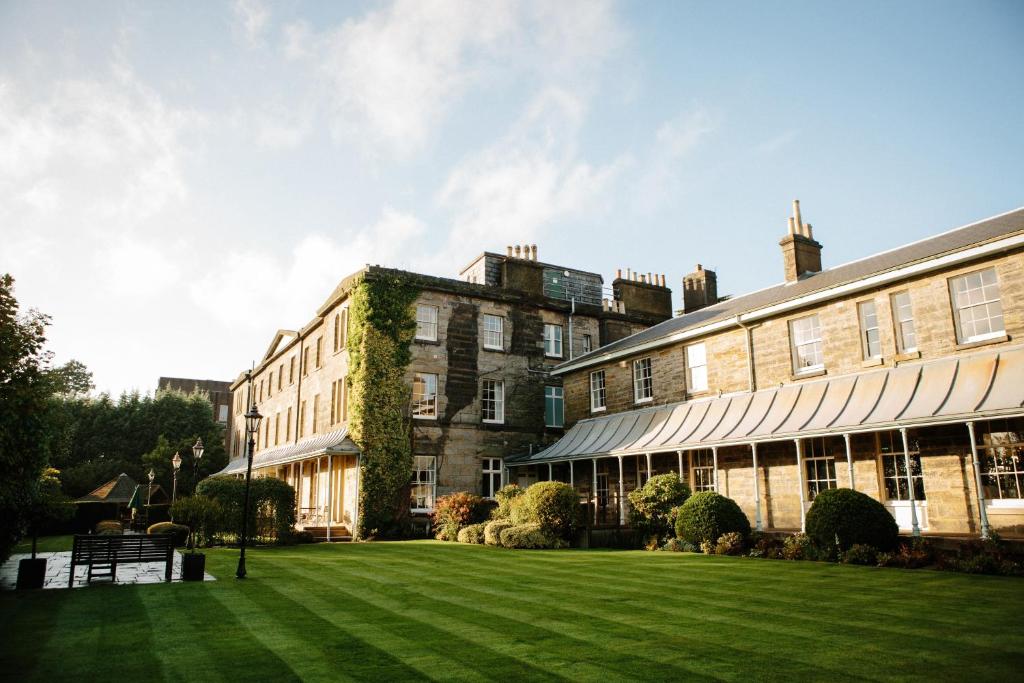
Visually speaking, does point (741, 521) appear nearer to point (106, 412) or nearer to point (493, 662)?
point (493, 662)

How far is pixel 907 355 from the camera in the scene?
17156mm

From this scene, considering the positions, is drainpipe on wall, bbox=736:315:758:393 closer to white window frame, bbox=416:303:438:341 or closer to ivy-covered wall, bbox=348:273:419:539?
white window frame, bbox=416:303:438:341

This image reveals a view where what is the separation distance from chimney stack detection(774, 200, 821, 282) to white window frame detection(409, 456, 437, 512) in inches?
600

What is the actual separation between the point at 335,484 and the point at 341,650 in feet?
75.1

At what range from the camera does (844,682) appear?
19.0 ft

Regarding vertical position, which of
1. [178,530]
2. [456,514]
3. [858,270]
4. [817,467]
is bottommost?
[178,530]

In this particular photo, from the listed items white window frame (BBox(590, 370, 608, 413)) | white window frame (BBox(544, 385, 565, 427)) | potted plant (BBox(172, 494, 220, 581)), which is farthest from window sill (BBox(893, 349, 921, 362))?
potted plant (BBox(172, 494, 220, 581))

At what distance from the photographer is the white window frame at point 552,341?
3193 cm

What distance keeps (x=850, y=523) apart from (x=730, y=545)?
10.9 feet

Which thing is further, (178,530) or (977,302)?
(178,530)

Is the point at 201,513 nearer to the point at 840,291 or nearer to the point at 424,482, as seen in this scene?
the point at 424,482

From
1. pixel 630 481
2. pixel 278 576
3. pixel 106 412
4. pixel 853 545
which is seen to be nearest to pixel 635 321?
pixel 630 481

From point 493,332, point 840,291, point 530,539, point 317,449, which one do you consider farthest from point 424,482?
point 840,291

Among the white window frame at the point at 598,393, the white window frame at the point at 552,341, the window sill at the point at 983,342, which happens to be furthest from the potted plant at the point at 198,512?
the window sill at the point at 983,342
